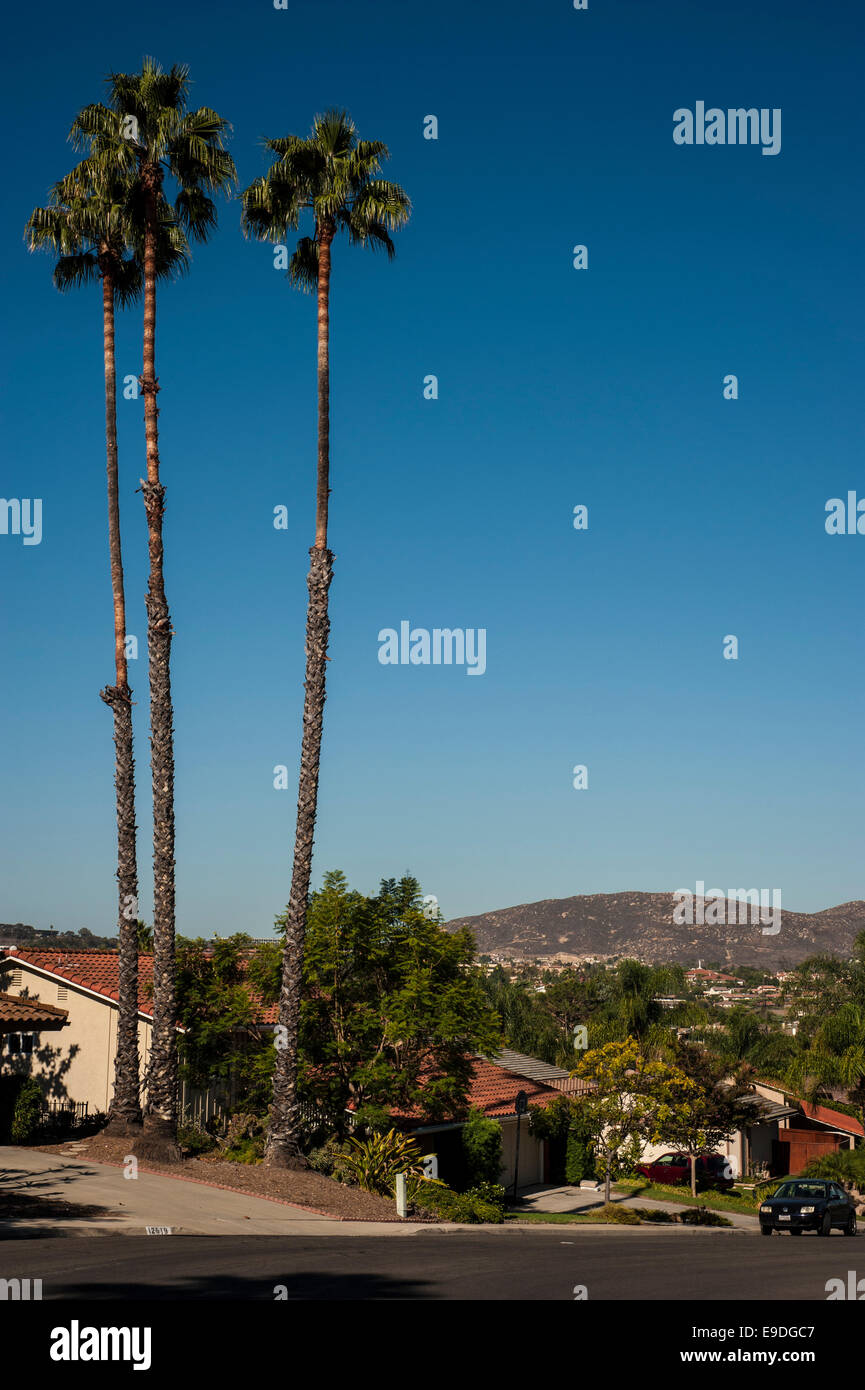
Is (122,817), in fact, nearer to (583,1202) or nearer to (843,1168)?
(583,1202)

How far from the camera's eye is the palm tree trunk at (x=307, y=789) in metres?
26.3

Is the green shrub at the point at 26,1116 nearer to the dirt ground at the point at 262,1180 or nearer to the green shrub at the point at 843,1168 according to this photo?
the dirt ground at the point at 262,1180

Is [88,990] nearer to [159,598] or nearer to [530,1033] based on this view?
[159,598]

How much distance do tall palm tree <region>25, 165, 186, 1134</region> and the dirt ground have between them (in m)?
1.04

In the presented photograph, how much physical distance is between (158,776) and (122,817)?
182cm

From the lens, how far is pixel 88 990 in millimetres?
31625

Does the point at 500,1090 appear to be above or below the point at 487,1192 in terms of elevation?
above

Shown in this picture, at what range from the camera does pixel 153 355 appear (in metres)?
28.0

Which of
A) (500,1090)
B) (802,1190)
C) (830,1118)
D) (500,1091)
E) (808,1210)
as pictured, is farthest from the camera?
(830,1118)

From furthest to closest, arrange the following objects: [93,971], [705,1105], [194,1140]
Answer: [705,1105], [93,971], [194,1140]

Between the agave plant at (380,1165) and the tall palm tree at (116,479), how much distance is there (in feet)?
16.2

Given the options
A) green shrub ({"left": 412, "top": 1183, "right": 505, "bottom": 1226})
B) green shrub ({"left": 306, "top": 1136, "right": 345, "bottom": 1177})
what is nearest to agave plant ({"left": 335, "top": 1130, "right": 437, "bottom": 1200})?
green shrub ({"left": 306, "top": 1136, "right": 345, "bottom": 1177})

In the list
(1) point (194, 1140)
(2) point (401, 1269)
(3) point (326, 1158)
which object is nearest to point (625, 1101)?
(3) point (326, 1158)
